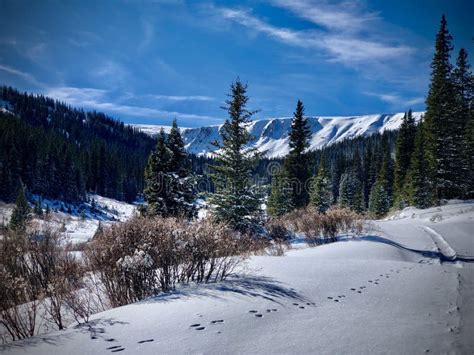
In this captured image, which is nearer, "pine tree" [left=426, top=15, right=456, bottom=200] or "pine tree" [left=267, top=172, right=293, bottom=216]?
"pine tree" [left=426, top=15, right=456, bottom=200]

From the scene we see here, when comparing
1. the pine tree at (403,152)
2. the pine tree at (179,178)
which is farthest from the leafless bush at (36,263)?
the pine tree at (403,152)

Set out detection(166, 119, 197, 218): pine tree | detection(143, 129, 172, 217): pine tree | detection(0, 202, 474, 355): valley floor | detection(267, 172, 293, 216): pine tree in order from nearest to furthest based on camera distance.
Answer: detection(0, 202, 474, 355): valley floor < detection(143, 129, 172, 217): pine tree < detection(166, 119, 197, 218): pine tree < detection(267, 172, 293, 216): pine tree

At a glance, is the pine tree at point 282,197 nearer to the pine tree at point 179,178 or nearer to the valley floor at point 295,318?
the pine tree at point 179,178

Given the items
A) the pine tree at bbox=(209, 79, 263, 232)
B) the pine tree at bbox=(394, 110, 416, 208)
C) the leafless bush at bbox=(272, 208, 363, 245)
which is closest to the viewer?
the leafless bush at bbox=(272, 208, 363, 245)

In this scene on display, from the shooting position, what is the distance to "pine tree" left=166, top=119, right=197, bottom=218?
20.0 m

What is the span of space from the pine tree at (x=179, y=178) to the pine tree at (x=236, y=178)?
554cm

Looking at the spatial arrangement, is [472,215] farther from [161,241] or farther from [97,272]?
[97,272]

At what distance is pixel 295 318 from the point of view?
3.30 m

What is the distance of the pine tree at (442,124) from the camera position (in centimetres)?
2308

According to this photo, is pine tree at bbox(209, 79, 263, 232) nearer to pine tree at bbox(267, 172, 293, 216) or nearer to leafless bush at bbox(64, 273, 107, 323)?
leafless bush at bbox(64, 273, 107, 323)

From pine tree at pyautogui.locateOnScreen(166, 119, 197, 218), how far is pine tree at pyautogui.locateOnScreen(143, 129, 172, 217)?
0.26m

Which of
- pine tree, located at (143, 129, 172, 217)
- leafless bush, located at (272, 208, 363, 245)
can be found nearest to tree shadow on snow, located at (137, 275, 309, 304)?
leafless bush, located at (272, 208, 363, 245)

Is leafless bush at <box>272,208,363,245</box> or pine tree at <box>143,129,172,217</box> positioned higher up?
pine tree at <box>143,129,172,217</box>

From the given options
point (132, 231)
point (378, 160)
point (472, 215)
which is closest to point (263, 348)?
point (132, 231)
